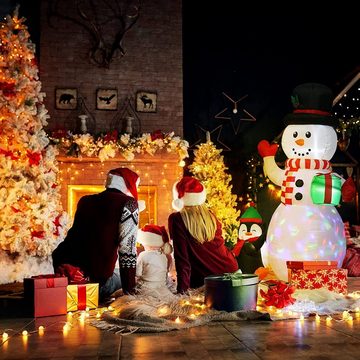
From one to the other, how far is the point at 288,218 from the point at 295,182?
1.39ft

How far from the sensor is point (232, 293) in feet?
15.0

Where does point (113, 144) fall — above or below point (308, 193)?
above

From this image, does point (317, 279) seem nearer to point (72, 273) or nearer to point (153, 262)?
point (153, 262)

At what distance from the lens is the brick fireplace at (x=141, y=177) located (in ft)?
31.6

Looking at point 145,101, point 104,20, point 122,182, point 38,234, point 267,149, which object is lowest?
point 38,234

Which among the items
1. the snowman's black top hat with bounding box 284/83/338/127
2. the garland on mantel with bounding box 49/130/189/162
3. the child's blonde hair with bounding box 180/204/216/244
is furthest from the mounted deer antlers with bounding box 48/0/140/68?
the child's blonde hair with bounding box 180/204/216/244

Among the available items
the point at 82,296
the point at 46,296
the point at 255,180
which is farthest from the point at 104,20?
the point at 46,296

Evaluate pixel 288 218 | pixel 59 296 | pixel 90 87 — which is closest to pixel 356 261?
pixel 288 218

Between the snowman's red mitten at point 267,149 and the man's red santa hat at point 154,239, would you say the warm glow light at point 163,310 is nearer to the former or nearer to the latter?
the man's red santa hat at point 154,239

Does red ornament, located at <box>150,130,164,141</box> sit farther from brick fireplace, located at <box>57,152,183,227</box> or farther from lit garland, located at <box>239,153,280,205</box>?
lit garland, located at <box>239,153,280,205</box>

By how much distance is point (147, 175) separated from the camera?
983 centimetres

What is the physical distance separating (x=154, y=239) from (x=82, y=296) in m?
0.93

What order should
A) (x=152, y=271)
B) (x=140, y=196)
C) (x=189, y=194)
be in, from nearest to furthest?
(x=152, y=271) → (x=189, y=194) → (x=140, y=196)

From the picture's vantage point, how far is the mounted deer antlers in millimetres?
9992
